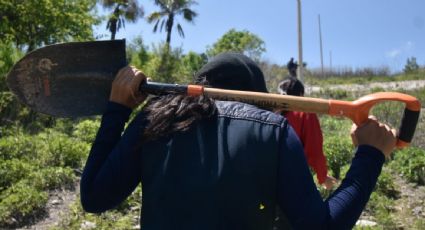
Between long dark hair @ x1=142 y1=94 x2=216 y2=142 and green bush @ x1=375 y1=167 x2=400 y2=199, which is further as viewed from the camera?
green bush @ x1=375 y1=167 x2=400 y2=199

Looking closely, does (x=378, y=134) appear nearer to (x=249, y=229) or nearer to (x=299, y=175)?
(x=299, y=175)

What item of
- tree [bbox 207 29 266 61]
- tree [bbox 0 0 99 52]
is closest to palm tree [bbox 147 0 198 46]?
tree [bbox 207 29 266 61]

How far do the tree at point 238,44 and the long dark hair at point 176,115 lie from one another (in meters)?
26.1

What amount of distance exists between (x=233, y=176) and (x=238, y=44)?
135 feet

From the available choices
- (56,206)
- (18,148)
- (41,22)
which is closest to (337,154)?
(56,206)

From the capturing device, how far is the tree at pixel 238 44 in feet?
108

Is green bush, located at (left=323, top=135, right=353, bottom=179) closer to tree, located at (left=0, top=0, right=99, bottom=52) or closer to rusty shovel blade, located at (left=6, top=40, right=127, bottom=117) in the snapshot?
rusty shovel blade, located at (left=6, top=40, right=127, bottom=117)

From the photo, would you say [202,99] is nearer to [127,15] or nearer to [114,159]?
[114,159]

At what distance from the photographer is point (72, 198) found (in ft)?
19.1

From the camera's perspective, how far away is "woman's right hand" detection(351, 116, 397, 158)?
1553 mm

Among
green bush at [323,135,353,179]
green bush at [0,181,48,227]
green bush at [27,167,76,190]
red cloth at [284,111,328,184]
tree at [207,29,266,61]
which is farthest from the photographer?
tree at [207,29,266,61]

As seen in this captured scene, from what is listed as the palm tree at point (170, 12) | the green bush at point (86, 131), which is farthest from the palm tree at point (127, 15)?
the green bush at point (86, 131)

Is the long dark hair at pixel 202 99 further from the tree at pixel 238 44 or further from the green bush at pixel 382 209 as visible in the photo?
the tree at pixel 238 44

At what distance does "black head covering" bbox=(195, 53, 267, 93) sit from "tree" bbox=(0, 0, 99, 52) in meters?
12.8
